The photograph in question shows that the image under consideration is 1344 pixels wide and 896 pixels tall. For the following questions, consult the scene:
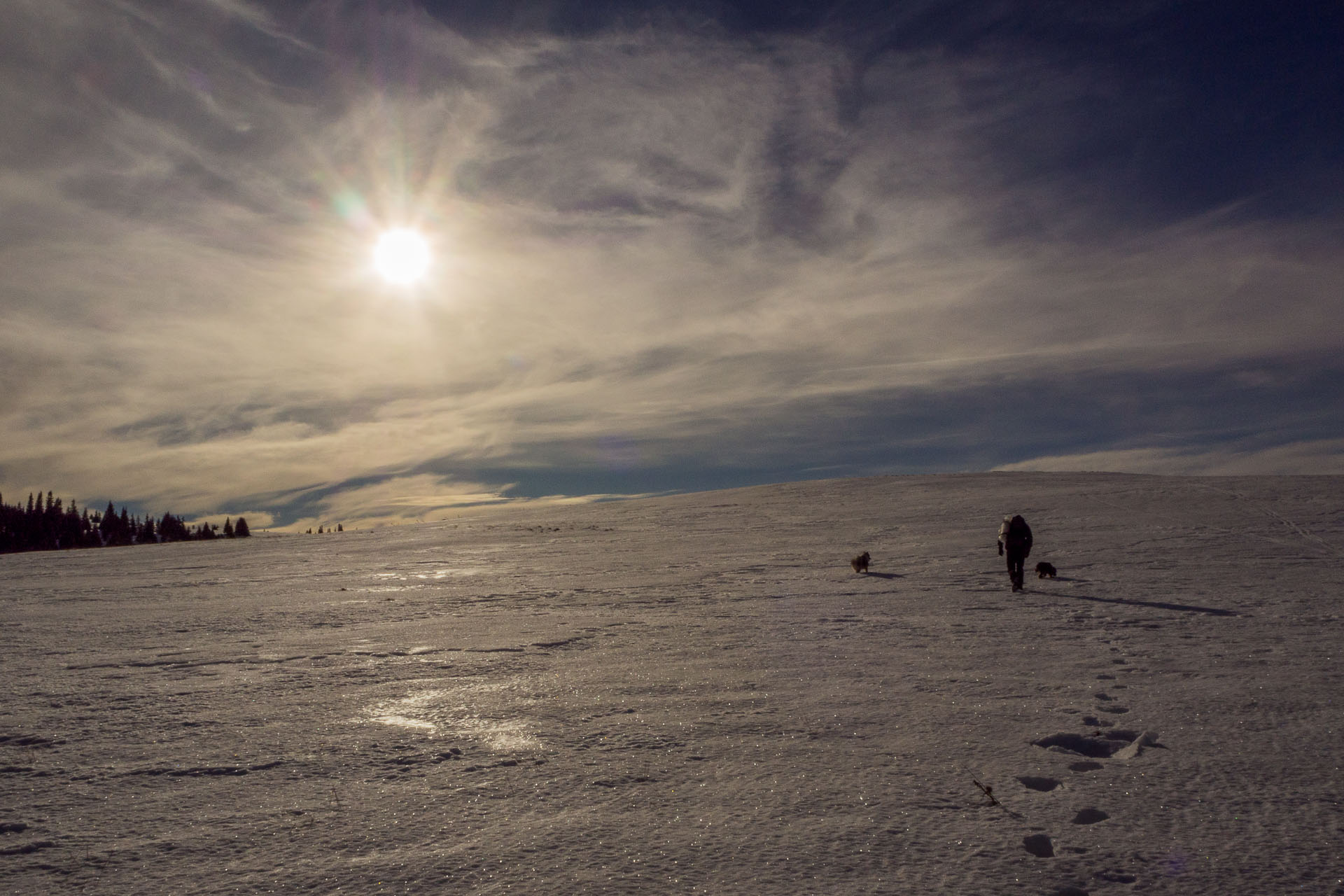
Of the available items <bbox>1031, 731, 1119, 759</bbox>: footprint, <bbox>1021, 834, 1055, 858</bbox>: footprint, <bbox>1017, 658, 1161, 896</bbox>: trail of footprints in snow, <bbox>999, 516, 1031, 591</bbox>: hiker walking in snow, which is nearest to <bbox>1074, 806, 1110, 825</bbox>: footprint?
<bbox>1017, 658, 1161, 896</bbox>: trail of footprints in snow

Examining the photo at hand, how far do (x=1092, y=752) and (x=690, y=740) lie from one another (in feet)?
6.60

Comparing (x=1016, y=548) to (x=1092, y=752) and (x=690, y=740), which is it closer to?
(x=1092, y=752)

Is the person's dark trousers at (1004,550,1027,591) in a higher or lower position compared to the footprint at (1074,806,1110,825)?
higher

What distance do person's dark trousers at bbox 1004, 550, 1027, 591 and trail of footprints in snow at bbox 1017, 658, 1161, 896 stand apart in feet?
15.3

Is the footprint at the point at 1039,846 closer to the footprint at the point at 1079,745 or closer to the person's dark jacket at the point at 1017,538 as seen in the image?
the footprint at the point at 1079,745

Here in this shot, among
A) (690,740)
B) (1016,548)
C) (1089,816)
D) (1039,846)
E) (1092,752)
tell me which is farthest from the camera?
(1016,548)

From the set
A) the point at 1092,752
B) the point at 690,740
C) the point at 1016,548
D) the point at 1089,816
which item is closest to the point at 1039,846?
the point at 1089,816

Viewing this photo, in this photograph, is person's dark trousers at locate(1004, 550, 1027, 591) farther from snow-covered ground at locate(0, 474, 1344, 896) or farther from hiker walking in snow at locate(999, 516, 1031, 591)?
snow-covered ground at locate(0, 474, 1344, 896)

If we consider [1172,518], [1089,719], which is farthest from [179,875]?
[1172,518]

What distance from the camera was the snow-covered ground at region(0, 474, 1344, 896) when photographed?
108 inches

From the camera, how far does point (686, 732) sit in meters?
4.16

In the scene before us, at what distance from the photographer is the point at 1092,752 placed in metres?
3.81

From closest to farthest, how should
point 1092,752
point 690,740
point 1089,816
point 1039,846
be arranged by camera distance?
point 1039,846 → point 1089,816 → point 1092,752 → point 690,740

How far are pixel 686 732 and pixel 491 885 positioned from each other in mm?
1713
